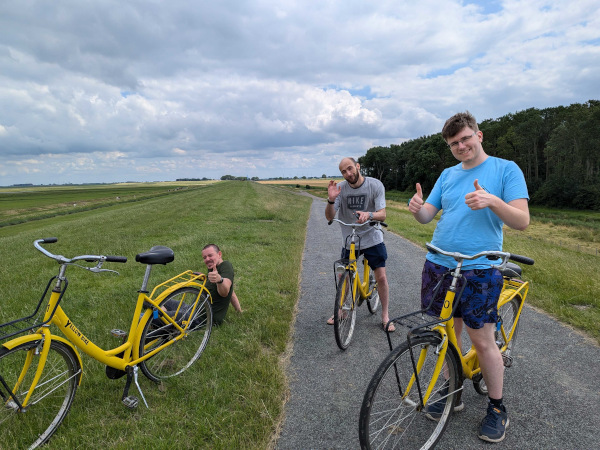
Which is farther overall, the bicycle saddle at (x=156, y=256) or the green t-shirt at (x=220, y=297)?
the green t-shirt at (x=220, y=297)

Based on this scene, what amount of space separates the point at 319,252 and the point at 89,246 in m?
7.58

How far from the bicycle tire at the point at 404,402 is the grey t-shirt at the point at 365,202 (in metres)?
2.14

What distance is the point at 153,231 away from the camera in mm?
13977

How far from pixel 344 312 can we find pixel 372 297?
1.20 metres

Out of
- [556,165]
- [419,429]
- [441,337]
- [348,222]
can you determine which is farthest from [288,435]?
[556,165]

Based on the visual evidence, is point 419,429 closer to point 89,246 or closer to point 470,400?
point 470,400

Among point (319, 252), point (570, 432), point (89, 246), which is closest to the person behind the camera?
point (570, 432)

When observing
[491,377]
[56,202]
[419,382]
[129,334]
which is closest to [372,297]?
[491,377]

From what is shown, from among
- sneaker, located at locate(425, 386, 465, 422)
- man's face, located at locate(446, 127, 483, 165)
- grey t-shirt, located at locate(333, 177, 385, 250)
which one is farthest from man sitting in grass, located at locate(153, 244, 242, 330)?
man's face, located at locate(446, 127, 483, 165)

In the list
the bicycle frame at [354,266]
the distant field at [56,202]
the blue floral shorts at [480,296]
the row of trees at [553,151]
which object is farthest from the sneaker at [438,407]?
the distant field at [56,202]

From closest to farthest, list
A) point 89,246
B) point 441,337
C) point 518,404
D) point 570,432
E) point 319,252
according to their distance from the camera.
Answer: point 441,337, point 570,432, point 518,404, point 319,252, point 89,246

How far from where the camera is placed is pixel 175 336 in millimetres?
3811

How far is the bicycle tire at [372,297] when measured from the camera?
5105mm

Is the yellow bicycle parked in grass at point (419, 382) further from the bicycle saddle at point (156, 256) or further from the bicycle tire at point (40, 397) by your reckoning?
the bicycle tire at point (40, 397)
